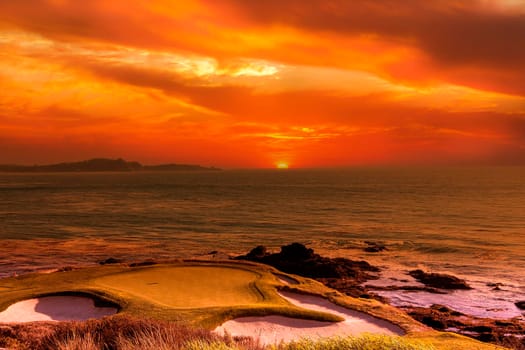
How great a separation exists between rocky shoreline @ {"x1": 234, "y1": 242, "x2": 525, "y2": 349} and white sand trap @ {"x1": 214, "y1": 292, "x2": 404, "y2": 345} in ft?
14.9

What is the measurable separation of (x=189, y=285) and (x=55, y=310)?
6.06 meters

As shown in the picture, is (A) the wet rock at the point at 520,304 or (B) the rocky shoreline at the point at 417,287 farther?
(A) the wet rock at the point at 520,304

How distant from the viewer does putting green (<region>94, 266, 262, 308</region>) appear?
20.0 m

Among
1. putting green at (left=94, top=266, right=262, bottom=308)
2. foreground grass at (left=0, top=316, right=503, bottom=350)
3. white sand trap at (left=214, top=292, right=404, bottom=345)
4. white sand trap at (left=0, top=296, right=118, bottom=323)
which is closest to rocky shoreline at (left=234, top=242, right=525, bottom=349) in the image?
white sand trap at (left=214, top=292, right=404, bottom=345)

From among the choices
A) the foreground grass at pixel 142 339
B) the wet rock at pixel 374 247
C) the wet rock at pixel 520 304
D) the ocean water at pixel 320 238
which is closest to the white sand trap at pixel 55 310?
the foreground grass at pixel 142 339

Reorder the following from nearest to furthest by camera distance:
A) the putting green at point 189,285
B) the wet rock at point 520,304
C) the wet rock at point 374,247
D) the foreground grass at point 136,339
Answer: the foreground grass at point 136,339 < the putting green at point 189,285 < the wet rock at point 520,304 < the wet rock at point 374,247

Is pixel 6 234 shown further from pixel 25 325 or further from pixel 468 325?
pixel 468 325

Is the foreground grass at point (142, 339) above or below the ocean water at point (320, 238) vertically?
above

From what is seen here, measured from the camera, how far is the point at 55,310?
19.4 meters

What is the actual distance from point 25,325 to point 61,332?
2.50m

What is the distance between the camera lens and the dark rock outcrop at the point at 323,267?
3003 centimetres

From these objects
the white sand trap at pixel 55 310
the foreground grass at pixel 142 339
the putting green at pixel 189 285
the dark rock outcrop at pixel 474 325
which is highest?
the foreground grass at pixel 142 339

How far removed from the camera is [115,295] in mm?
19891

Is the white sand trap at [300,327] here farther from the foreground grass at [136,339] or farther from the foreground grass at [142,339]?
the foreground grass at [136,339]
